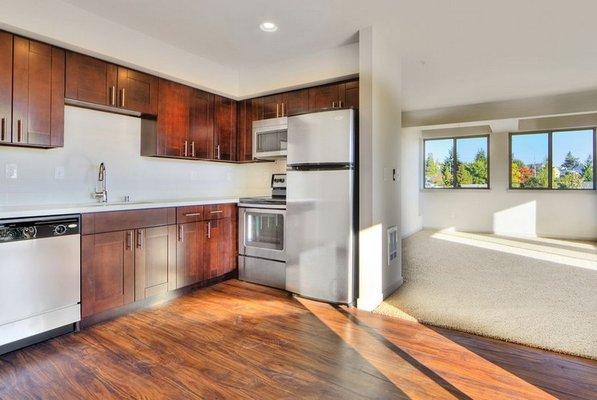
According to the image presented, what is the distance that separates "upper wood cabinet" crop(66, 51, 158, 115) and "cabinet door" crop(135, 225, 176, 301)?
45.8 inches

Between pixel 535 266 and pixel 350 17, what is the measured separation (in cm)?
400

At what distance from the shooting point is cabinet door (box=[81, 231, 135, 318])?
2.53 m

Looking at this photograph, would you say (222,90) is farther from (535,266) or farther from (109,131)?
(535,266)

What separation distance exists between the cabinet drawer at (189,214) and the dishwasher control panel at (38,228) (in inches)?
34.2

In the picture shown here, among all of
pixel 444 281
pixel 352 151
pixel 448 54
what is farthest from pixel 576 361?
pixel 448 54

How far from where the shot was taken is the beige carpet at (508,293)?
2537 mm

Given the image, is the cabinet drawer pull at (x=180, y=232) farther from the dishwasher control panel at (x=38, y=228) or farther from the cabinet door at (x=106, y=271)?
the dishwasher control panel at (x=38, y=228)

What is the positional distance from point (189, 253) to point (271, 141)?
1541 millimetres

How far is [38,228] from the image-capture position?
2.26m

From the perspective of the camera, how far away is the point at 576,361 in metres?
2.12

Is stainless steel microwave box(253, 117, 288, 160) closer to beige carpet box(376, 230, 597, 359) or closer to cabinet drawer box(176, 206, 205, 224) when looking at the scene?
cabinet drawer box(176, 206, 205, 224)

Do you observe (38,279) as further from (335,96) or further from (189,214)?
(335,96)

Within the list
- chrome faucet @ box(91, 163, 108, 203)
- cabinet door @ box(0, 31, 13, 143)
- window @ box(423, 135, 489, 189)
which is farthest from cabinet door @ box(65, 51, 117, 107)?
window @ box(423, 135, 489, 189)

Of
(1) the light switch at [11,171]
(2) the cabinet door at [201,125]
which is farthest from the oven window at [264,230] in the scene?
(1) the light switch at [11,171]
